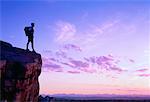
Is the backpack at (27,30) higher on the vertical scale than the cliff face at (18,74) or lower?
higher

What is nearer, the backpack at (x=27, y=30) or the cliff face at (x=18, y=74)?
the cliff face at (x=18, y=74)

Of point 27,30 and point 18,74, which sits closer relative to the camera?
point 18,74

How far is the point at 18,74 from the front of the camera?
2420cm

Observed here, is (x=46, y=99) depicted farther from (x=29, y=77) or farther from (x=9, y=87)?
(x=9, y=87)

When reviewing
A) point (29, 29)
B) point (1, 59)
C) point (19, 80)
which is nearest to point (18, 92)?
point (19, 80)

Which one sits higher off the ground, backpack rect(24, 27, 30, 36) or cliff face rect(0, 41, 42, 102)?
backpack rect(24, 27, 30, 36)

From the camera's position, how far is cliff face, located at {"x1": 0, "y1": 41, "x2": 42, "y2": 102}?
23097 millimetres

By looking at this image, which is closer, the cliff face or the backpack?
the cliff face

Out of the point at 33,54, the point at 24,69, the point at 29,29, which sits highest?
the point at 29,29

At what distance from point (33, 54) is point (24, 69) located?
5139 millimetres

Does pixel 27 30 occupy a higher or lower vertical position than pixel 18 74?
higher

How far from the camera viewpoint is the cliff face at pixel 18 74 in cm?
2310

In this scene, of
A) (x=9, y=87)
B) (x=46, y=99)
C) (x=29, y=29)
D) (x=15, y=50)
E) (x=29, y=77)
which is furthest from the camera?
(x=46, y=99)

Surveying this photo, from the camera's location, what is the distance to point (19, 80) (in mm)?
24203
